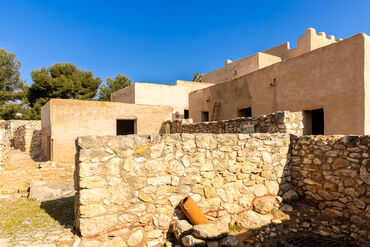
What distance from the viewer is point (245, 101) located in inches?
450

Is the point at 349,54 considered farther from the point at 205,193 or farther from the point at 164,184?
the point at 164,184

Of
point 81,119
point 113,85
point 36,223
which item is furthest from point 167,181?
point 113,85

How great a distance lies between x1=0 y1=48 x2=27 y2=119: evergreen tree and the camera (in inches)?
786

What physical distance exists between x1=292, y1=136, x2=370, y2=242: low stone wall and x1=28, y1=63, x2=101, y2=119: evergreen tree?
23138 mm

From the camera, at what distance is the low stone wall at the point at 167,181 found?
3.18m

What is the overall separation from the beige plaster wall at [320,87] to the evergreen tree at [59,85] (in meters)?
18.3

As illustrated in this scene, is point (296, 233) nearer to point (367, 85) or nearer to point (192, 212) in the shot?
point (192, 212)

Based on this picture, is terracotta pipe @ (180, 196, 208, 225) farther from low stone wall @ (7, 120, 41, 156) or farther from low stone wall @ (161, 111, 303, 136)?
low stone wall @ (7, 120, 41, 156)

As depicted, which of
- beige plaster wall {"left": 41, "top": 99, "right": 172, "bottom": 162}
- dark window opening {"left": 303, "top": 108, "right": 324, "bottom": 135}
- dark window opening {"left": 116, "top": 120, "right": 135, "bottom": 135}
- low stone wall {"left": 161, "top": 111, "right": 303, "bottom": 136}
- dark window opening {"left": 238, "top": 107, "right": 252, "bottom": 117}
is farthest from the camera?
dark window opening {"left": 116, "top": 120, "right": 135, "bottom": 135}

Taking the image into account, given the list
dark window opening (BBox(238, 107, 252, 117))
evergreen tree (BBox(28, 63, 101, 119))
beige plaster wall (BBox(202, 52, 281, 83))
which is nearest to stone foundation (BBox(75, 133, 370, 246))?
dark window opening (BBox(238, 107, 252, 117))

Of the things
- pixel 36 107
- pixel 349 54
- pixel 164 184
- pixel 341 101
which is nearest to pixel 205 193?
pixel 164 184

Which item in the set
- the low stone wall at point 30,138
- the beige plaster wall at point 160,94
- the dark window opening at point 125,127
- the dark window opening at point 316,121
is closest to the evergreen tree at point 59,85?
the beige plaster wall at point 160,94

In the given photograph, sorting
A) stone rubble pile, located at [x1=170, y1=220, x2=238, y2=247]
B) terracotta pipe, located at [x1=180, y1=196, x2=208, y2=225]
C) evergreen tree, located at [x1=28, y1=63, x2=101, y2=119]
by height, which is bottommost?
stone rubble pile, located at [x1=170, y1=220, x2=238, y2=247]

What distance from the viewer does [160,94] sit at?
17828 mm
